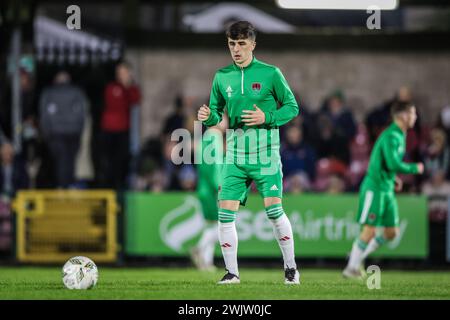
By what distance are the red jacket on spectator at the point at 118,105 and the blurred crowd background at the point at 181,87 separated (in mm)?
21

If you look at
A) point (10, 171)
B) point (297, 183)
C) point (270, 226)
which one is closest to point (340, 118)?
point (297, 183)

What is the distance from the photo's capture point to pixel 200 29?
1852cm

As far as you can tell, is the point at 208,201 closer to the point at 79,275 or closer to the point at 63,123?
the point at 63,123

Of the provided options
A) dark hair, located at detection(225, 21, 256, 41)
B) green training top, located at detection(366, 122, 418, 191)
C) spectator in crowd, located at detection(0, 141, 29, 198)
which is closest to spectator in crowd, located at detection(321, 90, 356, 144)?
green training top, located at detection(366, 122, 418, 191)

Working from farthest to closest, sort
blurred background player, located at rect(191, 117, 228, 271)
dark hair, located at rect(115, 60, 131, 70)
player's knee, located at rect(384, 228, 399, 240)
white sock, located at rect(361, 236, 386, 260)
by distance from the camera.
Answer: dark hair, located at rect(115, 60, 131, 70)
blurred background player, located at rect(191, 117, 228, 271)
white sock, located at rect(361, 236, 386, 260)
player's knee, located at rect(384, 228, 399, 240)

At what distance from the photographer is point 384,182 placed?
11.9 m

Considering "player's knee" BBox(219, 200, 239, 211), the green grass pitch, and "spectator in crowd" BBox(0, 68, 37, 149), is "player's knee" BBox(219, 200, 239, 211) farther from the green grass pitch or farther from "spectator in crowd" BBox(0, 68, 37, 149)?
"spectator in crowd" BBox(0, 68, 37, 149)

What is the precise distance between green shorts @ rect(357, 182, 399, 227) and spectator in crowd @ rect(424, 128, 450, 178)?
14.3 feet

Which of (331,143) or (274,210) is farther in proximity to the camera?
(331,143)

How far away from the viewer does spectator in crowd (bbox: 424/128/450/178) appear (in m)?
16.1

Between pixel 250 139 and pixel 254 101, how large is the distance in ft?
1.13

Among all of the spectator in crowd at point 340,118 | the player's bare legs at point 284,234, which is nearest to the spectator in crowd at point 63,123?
the spectator in crowd at point 340,118

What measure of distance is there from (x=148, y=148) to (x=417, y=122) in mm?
4416
